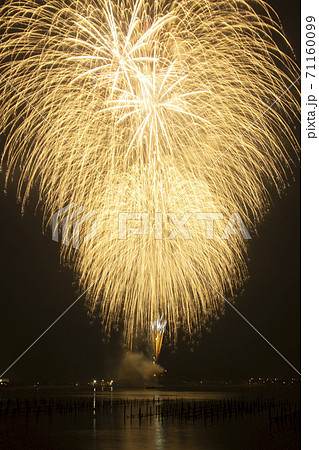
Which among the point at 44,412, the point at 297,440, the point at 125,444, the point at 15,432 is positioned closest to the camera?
the point at 125,444

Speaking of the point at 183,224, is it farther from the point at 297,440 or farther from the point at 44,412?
the point at 44,412

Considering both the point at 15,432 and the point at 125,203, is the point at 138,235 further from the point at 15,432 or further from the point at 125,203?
the point at 15,432

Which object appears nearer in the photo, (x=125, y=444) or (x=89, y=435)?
(x=125, y=444)
